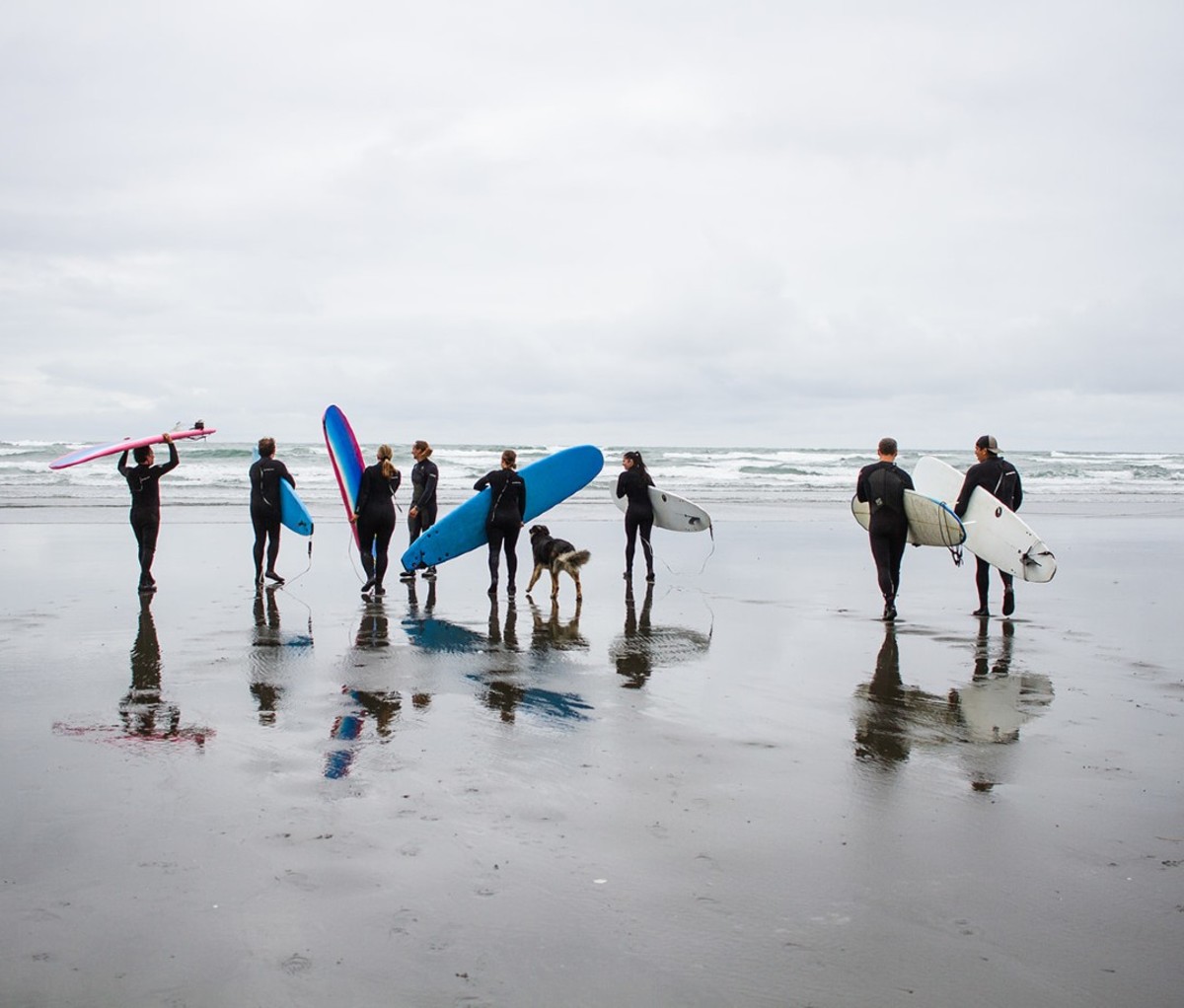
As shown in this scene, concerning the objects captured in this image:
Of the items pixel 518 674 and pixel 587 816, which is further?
pixel 518 674

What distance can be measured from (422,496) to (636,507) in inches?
117

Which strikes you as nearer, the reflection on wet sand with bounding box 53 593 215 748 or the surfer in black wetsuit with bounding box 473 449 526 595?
the reflection on wet sand with bounding box 53 593 215 748

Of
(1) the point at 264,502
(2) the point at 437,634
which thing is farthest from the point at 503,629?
(1) the point at 264,502

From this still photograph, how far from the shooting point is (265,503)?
1219 cm

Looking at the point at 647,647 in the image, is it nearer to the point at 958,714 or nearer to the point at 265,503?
the point at 958,714

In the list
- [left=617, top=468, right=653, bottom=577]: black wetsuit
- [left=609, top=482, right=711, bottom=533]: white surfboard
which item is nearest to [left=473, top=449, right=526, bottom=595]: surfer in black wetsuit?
[left=617, top=468, right=653, bottom=577]: black wetsuit

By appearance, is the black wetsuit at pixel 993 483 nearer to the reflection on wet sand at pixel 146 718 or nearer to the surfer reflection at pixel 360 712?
the surfer reflection at pixel 360 712

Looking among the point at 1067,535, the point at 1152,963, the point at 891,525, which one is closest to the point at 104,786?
the point at 1152,963

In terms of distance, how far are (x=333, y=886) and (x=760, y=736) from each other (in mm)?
2793

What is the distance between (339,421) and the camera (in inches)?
531

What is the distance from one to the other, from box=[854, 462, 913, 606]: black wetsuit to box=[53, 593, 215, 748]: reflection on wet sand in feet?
21.0

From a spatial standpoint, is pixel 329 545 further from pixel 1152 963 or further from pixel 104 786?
pixel 1152 963

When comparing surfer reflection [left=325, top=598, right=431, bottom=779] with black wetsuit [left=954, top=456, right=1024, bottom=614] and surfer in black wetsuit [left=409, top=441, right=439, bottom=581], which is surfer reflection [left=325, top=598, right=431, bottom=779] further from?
black wetsuit [left=954, top=456, right=1024, bottom=614]

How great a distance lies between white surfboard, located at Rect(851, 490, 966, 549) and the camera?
10.4m
